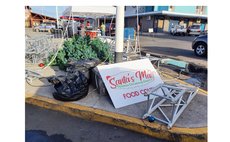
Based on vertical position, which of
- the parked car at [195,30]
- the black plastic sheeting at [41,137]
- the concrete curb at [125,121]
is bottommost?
the black plastic sheeting at [41,137]

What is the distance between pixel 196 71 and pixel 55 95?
5.46m

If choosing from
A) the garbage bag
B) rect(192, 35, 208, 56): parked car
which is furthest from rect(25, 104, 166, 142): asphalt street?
rect(192, 35, 208, 56): parked car

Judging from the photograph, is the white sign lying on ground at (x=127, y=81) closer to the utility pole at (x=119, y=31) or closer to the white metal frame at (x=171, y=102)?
the white metal frame at (x=171, y=102)

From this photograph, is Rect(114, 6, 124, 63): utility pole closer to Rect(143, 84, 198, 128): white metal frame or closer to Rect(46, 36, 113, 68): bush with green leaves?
Rect(46, 36, 113, 68): bush with green leaves

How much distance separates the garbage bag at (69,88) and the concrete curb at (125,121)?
0.44 ft

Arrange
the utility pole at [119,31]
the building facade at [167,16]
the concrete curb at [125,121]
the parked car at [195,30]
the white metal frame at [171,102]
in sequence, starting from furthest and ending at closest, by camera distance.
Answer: the building facade at [167,16] → the parked car at [195,30] → the utility pole at [119,31] → the white metal frame at [171,102] → the concrete curb at [125,121]

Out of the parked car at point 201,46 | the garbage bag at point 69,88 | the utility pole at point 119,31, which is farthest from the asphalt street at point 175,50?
the garbage bag at point 69,88

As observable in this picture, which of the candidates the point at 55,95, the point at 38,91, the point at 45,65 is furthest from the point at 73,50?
the point at 55,95

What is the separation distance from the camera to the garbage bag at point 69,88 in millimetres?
3510

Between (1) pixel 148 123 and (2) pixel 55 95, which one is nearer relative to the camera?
(1) pixel 148 123

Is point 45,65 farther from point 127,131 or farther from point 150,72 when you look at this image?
point 127,131

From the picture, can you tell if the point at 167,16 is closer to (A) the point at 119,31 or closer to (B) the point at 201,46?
(B) the point at 201,46

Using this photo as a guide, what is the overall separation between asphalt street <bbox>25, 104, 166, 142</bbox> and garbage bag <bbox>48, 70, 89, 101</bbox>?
0.36m

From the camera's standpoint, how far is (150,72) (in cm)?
412
